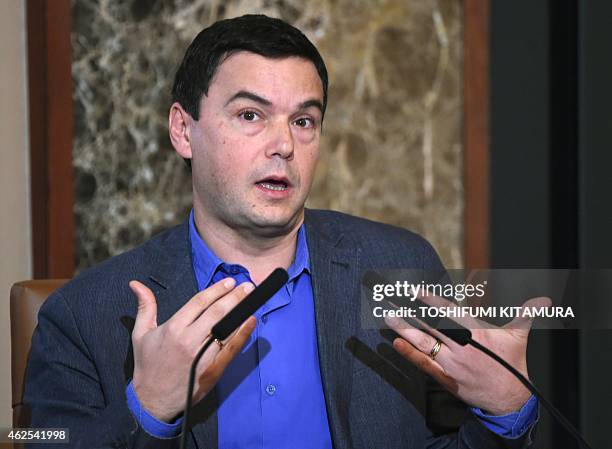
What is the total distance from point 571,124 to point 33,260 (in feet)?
5.11

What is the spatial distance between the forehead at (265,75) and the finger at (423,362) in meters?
0.46

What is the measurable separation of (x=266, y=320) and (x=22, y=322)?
16.8 inches

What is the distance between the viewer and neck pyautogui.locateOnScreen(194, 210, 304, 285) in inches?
52.6

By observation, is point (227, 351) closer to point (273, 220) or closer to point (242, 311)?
point (242, 311)

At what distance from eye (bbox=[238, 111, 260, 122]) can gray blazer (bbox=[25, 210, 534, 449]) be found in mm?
258

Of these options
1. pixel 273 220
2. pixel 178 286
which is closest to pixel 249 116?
pixel 273 220

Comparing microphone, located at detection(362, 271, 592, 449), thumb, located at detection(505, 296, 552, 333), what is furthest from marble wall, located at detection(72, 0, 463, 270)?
thumb, located at detection(505, 296, 552, 333)

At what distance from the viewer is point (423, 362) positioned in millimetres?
1063

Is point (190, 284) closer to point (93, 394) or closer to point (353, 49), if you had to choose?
point (93, 394)

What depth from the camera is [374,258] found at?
4.61 feet

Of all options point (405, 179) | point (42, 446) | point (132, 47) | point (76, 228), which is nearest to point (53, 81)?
point (132, 47)

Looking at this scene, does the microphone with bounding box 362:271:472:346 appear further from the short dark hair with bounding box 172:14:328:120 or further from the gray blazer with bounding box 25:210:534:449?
the short dark hair with bounding box 172:14:328:120

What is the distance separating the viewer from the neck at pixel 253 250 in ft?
4.38

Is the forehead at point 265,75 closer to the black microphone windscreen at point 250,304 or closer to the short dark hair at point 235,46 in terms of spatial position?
the short dark hair at point 235,46
